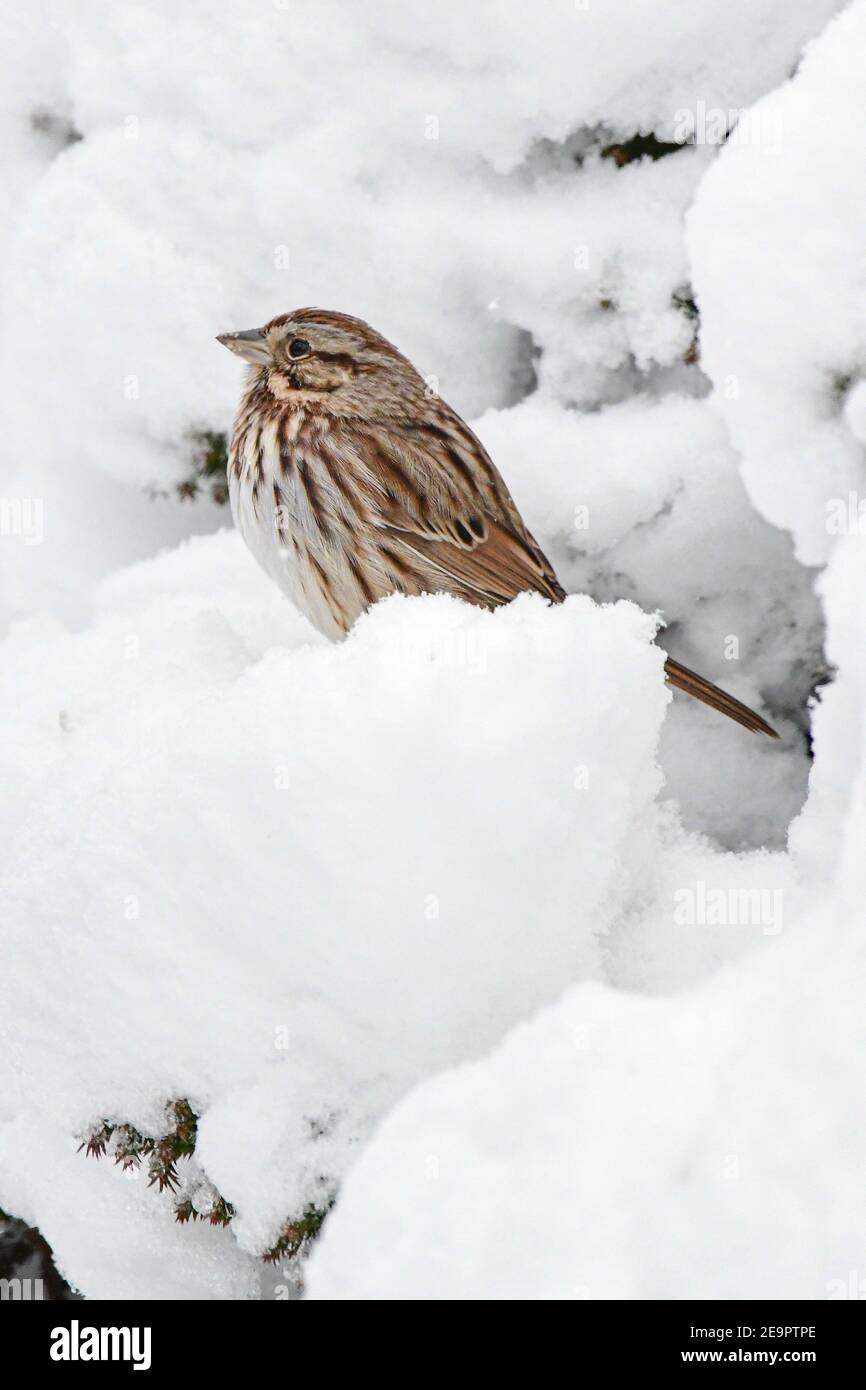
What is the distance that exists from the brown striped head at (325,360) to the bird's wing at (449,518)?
13cm

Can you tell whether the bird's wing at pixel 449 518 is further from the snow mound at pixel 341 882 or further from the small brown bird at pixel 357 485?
the snow mound at pixel 341 882

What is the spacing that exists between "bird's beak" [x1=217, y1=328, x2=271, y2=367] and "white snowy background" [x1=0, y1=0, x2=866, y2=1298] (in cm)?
39

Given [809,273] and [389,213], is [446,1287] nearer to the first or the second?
[809,273]

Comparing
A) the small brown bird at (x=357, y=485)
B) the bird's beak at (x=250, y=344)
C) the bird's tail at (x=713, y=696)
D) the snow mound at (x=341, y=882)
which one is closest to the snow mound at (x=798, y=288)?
the snow mound at (x=341, y=882)

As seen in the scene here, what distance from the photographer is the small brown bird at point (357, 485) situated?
3246 mm

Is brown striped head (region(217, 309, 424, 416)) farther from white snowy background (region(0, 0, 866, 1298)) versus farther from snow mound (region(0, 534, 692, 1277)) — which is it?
snow mound (region(0, 534, 692, 1277))

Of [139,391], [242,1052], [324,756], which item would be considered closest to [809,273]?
[324,756]

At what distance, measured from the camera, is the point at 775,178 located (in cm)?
228

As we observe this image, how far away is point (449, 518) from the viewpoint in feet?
10.9

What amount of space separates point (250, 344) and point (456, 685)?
1.76 m

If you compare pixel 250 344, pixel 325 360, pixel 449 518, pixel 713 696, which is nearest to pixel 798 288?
pixel 713 696

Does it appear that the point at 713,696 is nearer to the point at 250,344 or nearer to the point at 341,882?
the point at 341,882

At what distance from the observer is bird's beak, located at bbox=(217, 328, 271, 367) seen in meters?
3.41

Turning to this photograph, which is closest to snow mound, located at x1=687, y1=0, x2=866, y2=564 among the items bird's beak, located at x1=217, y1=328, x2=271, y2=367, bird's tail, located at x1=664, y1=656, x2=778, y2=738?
bird's tail, located at x1=664, y1=656, x2=778, y2=738
